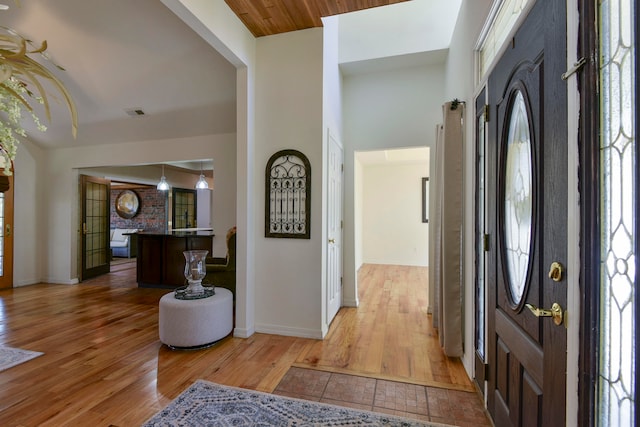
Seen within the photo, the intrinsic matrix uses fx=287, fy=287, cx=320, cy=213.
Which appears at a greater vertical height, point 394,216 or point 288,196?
point 288,196

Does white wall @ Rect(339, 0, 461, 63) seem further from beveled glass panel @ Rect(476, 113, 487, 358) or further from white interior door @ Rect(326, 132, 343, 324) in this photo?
beveled glass panel @ Rect(476, 113, 487, 358)

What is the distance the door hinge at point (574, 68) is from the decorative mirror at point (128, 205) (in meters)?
10.3

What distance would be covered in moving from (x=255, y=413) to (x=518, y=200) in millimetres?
1928

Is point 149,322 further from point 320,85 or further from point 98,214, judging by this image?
point 98,214

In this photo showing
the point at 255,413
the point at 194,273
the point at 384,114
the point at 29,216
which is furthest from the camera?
the point at 29,216

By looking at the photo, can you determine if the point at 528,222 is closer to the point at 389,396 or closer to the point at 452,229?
the point at 452,229

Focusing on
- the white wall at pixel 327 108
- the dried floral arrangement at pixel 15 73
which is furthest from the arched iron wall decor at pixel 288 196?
the dried floral arrangement at pixel 15 73

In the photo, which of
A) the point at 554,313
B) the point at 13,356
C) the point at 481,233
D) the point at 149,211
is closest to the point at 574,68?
the point at 554,313

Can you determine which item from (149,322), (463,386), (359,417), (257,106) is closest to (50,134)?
(149,322)

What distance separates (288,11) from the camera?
2.66 meters

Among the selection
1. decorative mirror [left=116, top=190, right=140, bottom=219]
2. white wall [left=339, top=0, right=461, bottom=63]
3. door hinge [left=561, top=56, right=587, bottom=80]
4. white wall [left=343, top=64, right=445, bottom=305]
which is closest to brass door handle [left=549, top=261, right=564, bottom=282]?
door hinge [left=561, top=56, right=587, bottom=80]

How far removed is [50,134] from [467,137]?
6.42m

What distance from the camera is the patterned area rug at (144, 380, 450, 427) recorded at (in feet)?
5.57

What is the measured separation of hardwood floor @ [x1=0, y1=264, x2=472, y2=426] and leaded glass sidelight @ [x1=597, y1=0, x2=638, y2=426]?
1.52 m
